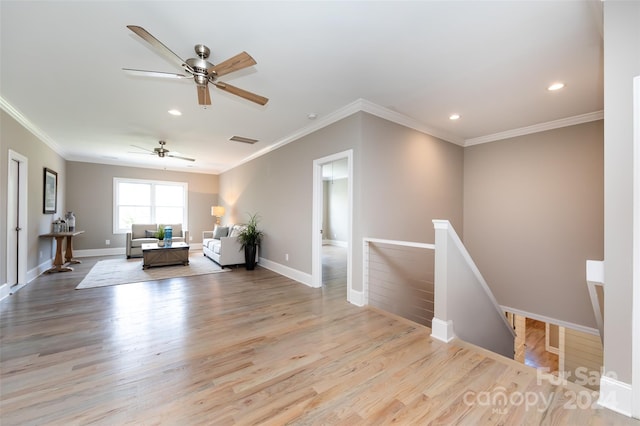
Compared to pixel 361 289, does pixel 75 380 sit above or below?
below

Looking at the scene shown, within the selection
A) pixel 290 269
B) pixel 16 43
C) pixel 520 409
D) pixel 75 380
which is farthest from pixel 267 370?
pixel 16 43

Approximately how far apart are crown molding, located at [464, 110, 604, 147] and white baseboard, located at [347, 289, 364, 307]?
12.7 feet

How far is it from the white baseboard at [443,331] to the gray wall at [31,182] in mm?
5649

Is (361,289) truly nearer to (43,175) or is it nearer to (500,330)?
(500,330)

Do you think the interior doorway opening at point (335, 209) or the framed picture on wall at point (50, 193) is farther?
the interior doorway opening at point (335, 209)

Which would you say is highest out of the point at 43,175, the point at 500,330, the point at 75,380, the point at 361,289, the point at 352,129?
the point at 352,129

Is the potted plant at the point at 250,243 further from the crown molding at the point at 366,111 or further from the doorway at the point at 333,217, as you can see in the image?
the crown molding at the point at 366,111

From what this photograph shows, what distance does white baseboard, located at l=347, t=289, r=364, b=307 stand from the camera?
3501 mm

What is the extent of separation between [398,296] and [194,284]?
338 centimetres

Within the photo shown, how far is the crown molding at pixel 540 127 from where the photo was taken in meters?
3.81

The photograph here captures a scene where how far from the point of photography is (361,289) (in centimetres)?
354

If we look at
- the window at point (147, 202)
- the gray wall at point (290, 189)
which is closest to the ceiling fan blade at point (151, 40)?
the gray wall at point (290, 189)

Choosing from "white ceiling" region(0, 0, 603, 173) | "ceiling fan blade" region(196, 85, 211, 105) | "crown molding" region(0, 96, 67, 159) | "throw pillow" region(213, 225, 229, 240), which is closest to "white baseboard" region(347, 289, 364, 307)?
"white ceiling" region(0, 0, 603, 173)

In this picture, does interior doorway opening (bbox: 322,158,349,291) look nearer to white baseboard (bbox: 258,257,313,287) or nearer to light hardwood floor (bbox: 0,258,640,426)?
white baseboard (bbox: 258,257,313,287)
